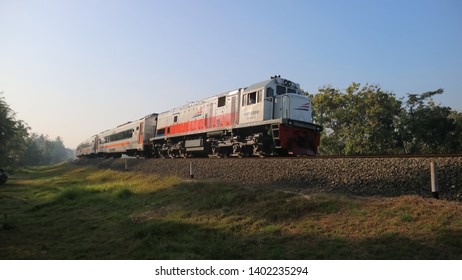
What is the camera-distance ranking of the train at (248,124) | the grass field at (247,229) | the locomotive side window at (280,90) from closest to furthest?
the grass field at (247,229) < the train at (248,124) < the locomotive side window at (280,90)

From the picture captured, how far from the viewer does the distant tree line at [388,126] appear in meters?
33.1

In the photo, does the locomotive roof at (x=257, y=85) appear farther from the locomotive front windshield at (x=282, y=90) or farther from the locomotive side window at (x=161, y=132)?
the locomotive side window at (x=161, y=132)

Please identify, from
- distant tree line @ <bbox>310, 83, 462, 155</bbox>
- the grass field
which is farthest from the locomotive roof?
distant tree line @ <bbox>310, 83, 462, 155</bbox>

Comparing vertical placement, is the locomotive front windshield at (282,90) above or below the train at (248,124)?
above

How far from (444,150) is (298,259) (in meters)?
34.5

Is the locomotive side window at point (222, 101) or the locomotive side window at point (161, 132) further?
the locomotive side window at point (161, 132)

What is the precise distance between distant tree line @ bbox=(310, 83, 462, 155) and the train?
2125 cm

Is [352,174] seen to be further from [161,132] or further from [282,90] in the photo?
[161,132]

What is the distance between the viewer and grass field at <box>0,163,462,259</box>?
5.46 metres

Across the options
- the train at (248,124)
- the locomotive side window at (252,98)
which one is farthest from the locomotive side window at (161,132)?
the locomotive side window at (252,98)

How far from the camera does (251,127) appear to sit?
51.6ft

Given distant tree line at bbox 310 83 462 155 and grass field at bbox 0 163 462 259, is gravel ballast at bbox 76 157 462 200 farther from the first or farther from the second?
distant tree line at bbox 310 83 462 155

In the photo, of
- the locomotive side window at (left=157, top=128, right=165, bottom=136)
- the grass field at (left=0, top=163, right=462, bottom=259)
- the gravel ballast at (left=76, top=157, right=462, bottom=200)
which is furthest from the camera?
the locomotive side window at (left=157, top=128, right=165, bottom=136)

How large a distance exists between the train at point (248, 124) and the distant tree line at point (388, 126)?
21.3 metres
